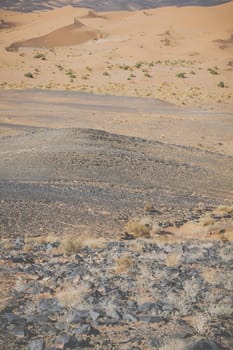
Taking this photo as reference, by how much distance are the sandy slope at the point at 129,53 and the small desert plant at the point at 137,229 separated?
26.3 metres

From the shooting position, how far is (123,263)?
8.11 meters

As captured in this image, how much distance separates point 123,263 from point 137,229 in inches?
108

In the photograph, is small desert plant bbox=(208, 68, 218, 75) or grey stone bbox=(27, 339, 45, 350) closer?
grey stone bbox=(27, 339, 45, 350)

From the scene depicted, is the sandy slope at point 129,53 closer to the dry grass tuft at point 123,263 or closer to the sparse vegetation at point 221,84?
the sparse vegetation at point 221,84

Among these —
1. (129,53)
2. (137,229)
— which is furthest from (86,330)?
(129,53)

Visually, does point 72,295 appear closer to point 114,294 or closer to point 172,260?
point 114,294

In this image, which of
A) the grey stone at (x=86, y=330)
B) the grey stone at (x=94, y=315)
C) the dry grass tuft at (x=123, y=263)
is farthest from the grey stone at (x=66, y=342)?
the dry grass tuft at (x=123, y=263)

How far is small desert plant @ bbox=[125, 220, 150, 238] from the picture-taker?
10.8m

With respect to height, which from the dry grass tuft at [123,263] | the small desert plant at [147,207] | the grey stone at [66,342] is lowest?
the small desert plant at [147,207]

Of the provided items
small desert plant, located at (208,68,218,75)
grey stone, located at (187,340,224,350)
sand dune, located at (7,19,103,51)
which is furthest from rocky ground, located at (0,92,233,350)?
sand dune, located at (7,19,103,51)

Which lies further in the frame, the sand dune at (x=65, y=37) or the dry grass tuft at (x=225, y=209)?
the sand dune at (x=65, y=37)

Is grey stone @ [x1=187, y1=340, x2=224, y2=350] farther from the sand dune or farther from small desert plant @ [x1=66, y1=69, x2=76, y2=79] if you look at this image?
the sand dune

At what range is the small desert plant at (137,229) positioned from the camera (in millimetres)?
10758

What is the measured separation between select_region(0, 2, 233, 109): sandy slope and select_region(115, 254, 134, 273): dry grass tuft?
2904cm
